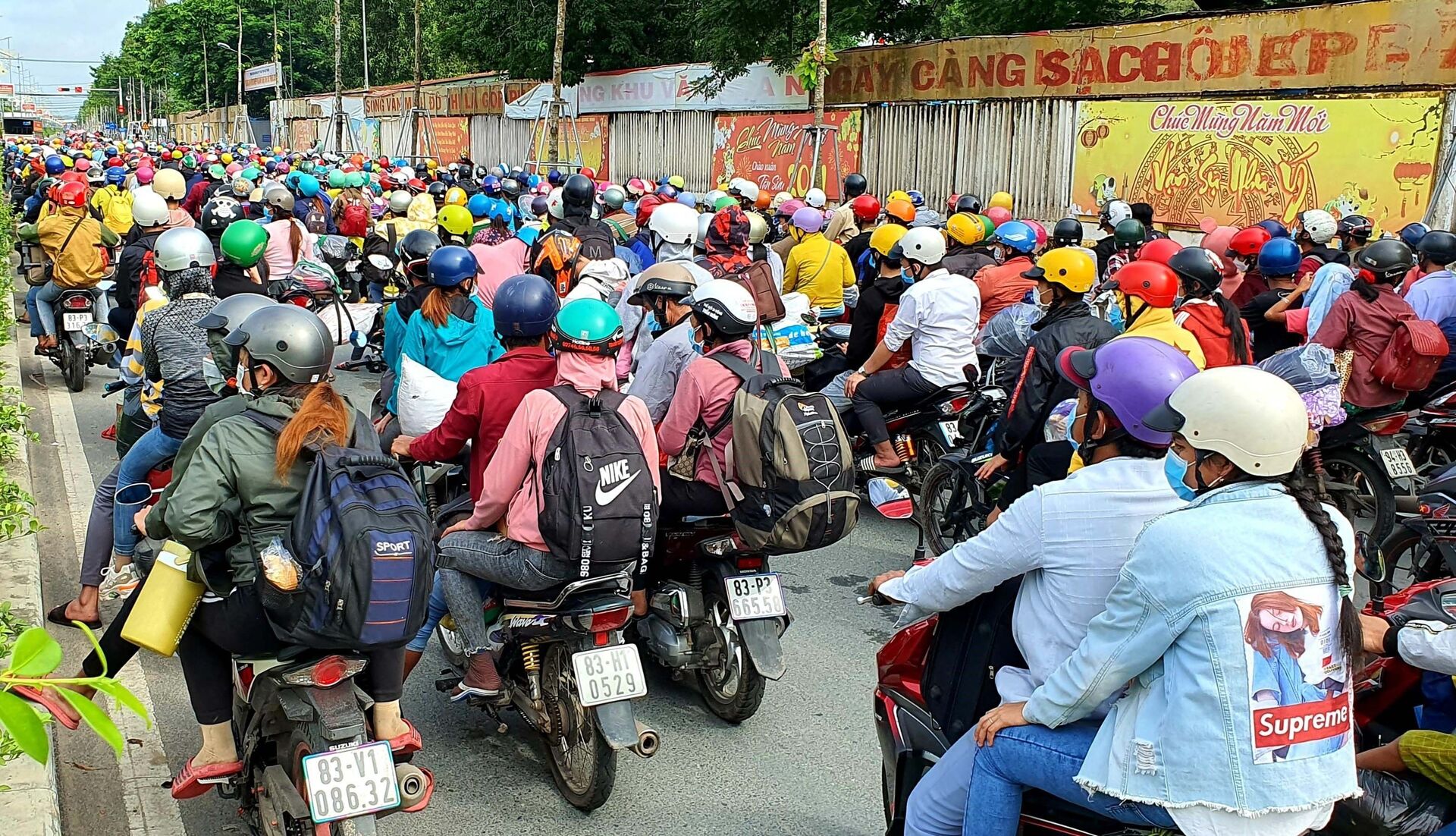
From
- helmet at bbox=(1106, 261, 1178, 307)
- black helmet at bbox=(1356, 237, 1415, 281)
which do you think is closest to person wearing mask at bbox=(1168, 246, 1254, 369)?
helmet at bbox=(1106, 261, 1178, 307)

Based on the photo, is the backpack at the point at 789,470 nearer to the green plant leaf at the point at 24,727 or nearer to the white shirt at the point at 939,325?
the white shirt at the point at 939,325

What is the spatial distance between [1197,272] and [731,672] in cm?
341

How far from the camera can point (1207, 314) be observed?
22.0ft

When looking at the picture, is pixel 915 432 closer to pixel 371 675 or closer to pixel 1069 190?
Answer: pixel 371 675

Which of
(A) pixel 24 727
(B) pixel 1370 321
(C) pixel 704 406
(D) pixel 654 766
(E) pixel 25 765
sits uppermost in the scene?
(B) pixel 1370 321

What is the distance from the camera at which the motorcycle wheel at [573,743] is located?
438 cm

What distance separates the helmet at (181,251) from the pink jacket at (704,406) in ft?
10.3

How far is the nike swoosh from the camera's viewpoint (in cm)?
421

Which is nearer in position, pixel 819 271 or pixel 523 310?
pixel 523 310

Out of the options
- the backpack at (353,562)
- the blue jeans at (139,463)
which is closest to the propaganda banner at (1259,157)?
the blue jeans at (139,463)

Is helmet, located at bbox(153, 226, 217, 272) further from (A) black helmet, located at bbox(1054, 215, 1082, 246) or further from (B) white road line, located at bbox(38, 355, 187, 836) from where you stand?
(A) black helmet, located at bbox(1054, 215, 1082, 246)

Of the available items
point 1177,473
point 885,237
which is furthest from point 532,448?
point 885,237

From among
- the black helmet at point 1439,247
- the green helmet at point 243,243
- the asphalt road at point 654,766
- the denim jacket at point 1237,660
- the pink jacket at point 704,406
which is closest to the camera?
the denim jacket at point 1237,660

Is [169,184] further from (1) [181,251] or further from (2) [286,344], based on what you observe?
(2) [286,344]
